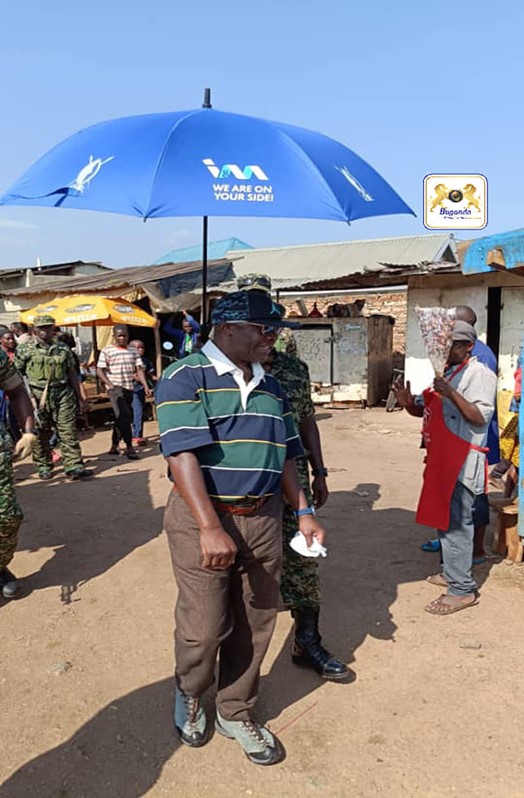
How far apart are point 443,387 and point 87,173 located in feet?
7.18

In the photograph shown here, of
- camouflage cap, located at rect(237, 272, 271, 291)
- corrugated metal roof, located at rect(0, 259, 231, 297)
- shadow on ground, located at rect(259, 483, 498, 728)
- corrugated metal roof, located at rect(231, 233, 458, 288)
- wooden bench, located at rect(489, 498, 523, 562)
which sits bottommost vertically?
shadow on ground, located at rect(259, 483, 498, 728)

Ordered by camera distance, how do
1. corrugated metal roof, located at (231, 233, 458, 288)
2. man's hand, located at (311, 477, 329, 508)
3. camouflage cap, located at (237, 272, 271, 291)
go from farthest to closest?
corrugated metal roof, located at (231, 233, 458, 288), man's hand, located at (311, 477, 329, 508), camouflage cap, located at (237, 272, 271, 291)

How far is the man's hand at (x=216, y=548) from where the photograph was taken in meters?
2.28

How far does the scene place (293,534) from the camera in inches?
125

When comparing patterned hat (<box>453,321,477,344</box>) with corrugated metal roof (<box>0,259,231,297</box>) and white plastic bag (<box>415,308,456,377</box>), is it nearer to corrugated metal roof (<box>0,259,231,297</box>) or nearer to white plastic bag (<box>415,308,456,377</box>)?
white plastic bag (<box>415,308,456,377</box>)

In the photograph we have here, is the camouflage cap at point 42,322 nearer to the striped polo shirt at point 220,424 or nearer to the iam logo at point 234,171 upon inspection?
the iam logo at point 234,171

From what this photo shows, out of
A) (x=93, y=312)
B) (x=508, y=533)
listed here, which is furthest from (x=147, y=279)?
(x=508, y=533)

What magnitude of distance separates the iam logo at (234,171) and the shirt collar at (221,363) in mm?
1027

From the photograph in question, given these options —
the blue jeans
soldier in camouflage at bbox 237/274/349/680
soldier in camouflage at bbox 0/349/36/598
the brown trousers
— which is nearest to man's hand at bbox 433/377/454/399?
soldier in camouflage at bbox 237/274/349/680

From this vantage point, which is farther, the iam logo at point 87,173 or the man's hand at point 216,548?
the iam logo at point 87,173

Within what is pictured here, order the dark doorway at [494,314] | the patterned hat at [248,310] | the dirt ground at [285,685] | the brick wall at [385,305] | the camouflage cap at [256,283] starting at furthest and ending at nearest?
the brick wall at [385,305] → the dark doorway at [494,314] → the camouflage cap at [256,283] → the dirt ground at [285,685] → the patterned hat at [248,310]

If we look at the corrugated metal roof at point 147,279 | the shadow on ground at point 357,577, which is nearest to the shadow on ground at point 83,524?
the shadow on ground at point 357,577

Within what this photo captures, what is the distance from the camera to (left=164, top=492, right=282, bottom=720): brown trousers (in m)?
2.45

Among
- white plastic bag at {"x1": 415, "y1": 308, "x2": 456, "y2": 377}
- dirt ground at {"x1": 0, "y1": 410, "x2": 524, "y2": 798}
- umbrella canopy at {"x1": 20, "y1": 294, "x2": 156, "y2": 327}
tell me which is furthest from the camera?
umbrella canopy at {"x1": 20, "y1": 294, "x2": 156, "y2": 327}
